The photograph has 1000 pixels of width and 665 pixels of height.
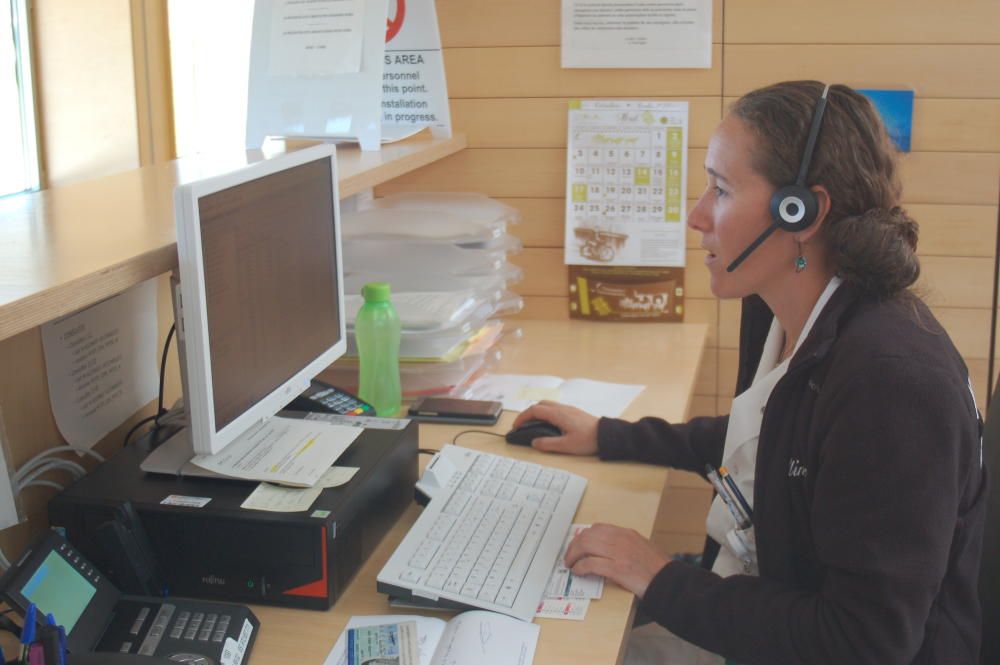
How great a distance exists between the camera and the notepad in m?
1.13

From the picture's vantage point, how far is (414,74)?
2.22 metres

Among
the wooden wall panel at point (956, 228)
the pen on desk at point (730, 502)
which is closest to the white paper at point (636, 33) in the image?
the wooden wall panel at point (956, 228)

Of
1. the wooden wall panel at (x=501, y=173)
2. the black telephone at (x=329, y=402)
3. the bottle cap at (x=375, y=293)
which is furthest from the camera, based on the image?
the wooden wall panel at (x=501, y=173)

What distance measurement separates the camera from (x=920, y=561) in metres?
1.10

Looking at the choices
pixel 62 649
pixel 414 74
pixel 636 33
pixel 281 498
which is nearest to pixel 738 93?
pixel 636 33

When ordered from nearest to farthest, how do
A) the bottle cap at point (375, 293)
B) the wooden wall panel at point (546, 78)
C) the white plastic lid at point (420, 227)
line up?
the bottle cap at point (375, 293) < the white plastic lid at point (420, 227) < the wooden wall panel at point (546, 78)

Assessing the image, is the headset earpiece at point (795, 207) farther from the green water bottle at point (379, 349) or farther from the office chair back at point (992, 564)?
the green water bottle at point (379, 349)

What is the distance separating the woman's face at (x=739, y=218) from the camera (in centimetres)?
135

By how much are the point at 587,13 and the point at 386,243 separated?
0.69 m

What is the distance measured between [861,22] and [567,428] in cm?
114

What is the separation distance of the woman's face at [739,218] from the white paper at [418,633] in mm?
Answer: 573

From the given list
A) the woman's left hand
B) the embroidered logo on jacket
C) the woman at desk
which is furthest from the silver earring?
the woman's left hand

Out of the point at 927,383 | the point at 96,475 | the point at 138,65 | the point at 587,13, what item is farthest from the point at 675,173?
the point at 96,475

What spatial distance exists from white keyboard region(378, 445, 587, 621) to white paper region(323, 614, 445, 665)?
0.09 ft
